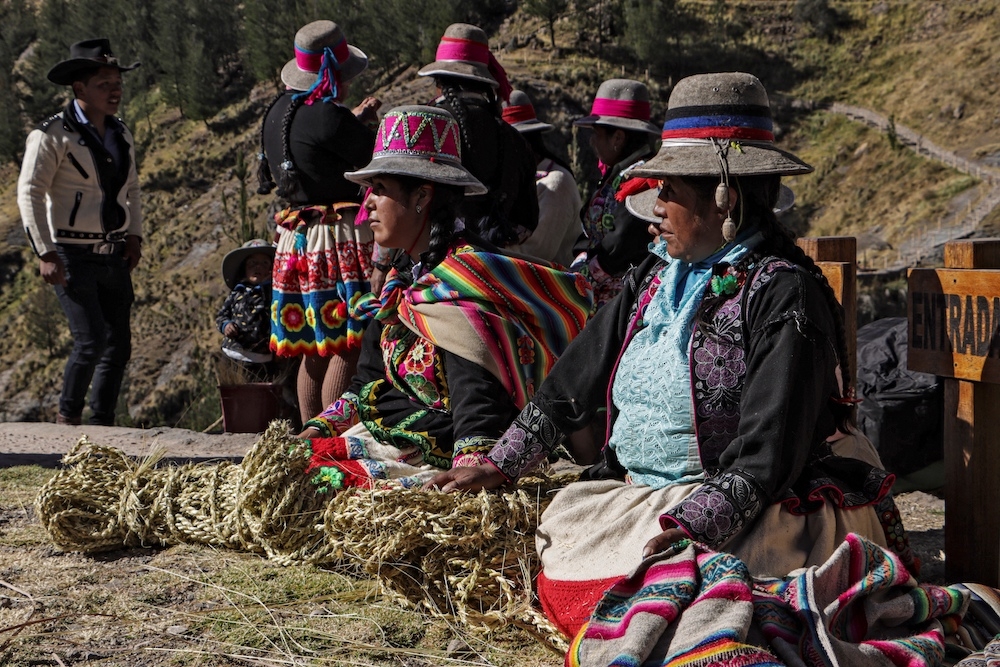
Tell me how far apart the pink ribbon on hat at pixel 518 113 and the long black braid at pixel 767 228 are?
397cm

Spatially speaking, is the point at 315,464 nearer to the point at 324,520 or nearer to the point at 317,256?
the point at 324,520

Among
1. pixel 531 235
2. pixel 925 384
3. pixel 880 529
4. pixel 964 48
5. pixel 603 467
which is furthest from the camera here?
pixel 964 48

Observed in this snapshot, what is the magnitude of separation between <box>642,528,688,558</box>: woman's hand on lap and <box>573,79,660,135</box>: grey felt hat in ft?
10.9

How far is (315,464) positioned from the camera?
3.40 meters

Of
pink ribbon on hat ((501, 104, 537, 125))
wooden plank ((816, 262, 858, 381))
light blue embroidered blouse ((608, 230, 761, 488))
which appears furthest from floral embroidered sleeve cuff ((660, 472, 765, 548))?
pink ribbon on hat ((501, 104, 537, 125))

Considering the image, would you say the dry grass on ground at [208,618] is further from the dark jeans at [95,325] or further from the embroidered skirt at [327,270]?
the dark jeans at [95,325]

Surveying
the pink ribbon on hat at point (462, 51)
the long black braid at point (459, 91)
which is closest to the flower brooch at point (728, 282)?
the long black braid at point (459, 91)

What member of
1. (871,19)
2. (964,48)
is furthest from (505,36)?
(964,48)

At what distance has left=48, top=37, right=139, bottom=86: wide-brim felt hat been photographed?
6.04 metres

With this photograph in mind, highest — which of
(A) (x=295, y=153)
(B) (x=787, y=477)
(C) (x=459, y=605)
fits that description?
(A) (x=295, y=153)

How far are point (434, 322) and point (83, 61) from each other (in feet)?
12.4

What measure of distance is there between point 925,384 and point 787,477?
225 centimetres

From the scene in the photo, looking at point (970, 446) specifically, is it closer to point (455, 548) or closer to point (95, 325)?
point (455, 548)

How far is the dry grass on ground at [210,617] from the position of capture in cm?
271
